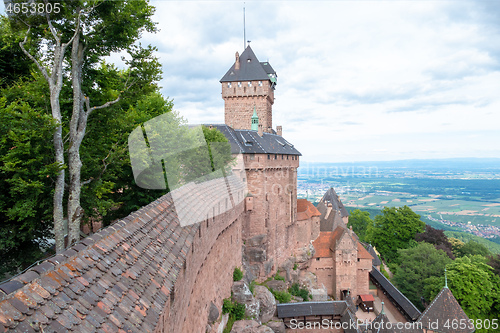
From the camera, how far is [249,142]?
2644 cm

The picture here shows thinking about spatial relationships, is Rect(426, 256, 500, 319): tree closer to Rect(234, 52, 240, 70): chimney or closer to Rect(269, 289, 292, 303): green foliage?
Rect(269, 289, 292, 303): green foliage

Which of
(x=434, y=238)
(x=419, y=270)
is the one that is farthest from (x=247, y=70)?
(x=434, y=238)

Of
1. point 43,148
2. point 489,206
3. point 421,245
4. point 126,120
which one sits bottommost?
point 489,206

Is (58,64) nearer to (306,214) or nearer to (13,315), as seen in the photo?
(13,315)

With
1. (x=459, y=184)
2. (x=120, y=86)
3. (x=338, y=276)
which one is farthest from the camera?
(x=459, y=184)

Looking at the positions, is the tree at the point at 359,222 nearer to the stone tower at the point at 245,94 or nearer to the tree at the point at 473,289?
the tree at the point at 473,289

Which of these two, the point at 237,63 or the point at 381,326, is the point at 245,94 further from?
the point at 381,326

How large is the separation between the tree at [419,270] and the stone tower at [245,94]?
2237 cm

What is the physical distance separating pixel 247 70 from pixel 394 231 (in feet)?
110

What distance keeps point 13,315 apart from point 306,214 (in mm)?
32789

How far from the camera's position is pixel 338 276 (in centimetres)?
3241

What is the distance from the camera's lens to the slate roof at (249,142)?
25.6m

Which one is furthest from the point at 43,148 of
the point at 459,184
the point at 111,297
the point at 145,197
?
the point at 459,184

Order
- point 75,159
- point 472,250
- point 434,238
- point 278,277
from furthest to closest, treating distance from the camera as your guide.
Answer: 1. point 434,238
2. point 472,250
3. point 278,277
4. point 75,159
